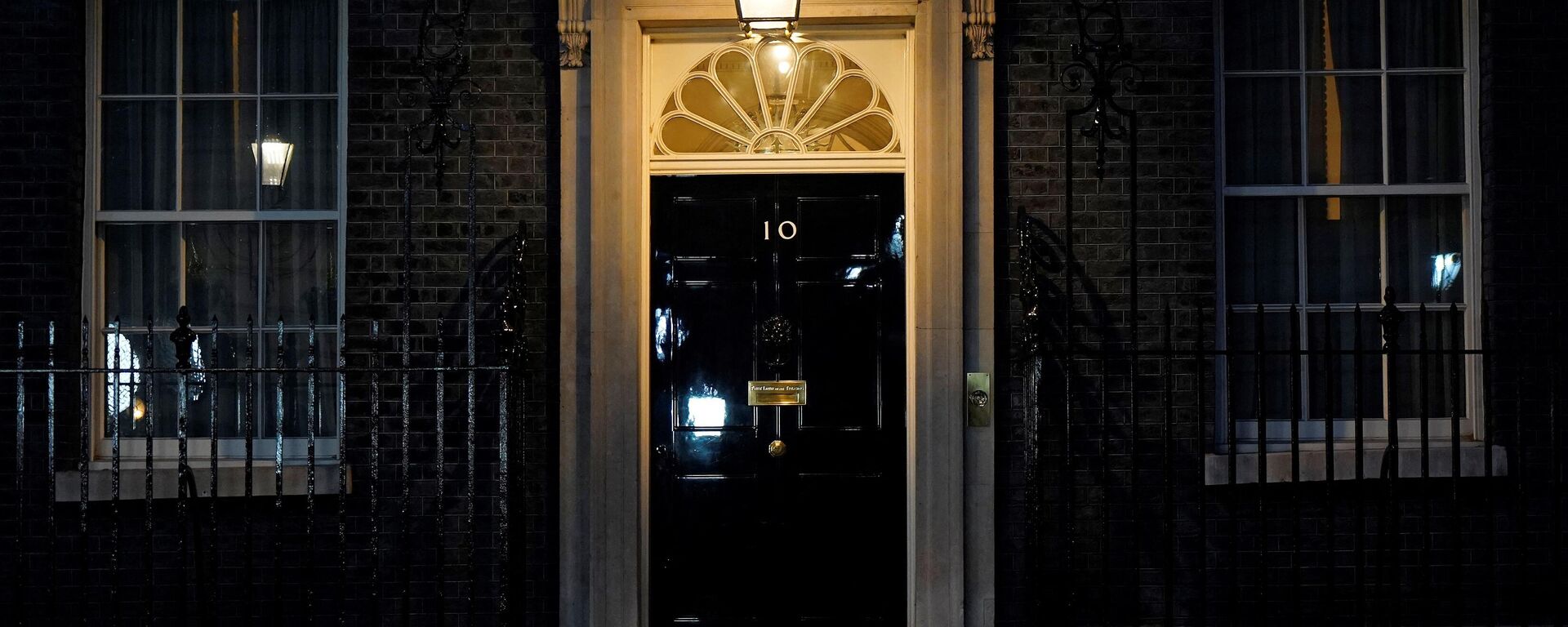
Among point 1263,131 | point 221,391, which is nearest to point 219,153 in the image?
point 221,391

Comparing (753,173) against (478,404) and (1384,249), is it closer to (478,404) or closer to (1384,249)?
(478,404)

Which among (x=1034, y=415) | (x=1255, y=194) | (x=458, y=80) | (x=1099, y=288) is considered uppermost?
(x=458, y=80)

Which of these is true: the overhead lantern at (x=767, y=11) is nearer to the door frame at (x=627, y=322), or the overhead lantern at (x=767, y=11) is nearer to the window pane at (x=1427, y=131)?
the door frame at (x=627, y=322)

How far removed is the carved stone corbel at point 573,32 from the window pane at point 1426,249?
4.13 metres

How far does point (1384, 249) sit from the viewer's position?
6137 millimetres

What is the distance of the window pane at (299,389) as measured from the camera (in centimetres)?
611

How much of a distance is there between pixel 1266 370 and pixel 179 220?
5565mm

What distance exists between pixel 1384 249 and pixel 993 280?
2065 millimetres

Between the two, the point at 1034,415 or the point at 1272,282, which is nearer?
the point at 1034,415

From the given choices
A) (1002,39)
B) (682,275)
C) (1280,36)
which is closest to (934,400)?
(682,275)

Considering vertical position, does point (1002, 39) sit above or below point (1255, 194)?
above

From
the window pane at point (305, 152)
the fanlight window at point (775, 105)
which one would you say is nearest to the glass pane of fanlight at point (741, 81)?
the fanlight window at point (775, 105)

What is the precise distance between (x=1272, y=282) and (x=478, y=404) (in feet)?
13.1

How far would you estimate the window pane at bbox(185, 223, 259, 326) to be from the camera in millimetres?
6168
